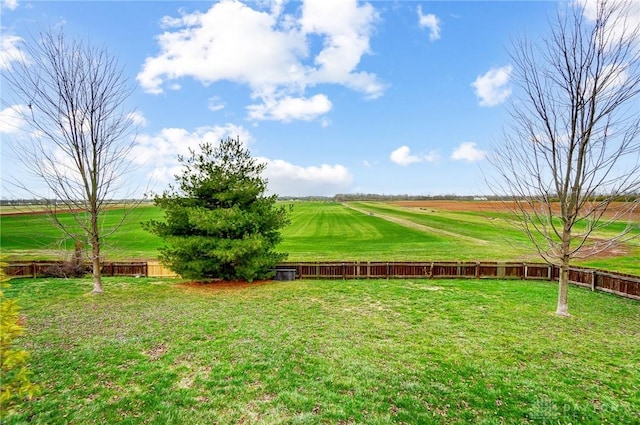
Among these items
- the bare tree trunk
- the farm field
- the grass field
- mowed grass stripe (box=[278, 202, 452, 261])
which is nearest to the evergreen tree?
the grass field

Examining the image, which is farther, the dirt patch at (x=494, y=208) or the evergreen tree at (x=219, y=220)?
the evergreen tree at (x=219, y=220)

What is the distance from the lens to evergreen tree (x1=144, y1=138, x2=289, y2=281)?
44.4 ft

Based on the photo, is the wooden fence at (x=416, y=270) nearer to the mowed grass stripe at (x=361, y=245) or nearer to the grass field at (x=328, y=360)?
the grass field at (x=328, y=360)

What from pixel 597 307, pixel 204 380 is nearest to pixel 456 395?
pixel 204 380

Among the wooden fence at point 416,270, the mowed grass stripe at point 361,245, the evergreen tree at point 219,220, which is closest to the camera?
the evergreen tree at point 219,220

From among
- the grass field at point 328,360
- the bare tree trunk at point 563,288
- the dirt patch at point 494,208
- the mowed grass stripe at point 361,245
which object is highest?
the dirt patch at point 494,208

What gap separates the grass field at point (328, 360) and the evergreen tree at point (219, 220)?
7.24 feet

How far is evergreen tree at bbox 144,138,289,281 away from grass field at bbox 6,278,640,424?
2.21 metres

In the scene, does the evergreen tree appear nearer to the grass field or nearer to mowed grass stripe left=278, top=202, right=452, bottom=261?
the grass field

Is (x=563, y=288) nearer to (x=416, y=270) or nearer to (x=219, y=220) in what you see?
(x=416, y=270)

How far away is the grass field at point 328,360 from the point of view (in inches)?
208

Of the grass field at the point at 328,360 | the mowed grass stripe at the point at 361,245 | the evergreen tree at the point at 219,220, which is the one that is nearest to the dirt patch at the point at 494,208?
the grass field at the point at 328,360

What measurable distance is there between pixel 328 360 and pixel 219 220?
8.21 m

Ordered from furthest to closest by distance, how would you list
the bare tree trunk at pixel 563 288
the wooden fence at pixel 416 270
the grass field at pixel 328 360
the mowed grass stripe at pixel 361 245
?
the mowed grass stripe at pixel 361 245, the wooden fence at pixel 416 270, the bare tree trunk at pixel 563 288, the grass field at pixel 328 360
